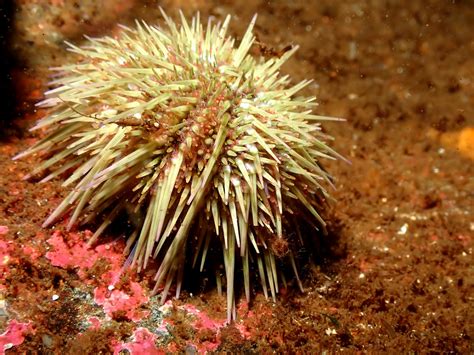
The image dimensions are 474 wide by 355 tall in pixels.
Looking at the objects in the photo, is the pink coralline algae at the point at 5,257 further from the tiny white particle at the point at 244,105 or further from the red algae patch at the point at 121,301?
A: the tiny white particle at the point at 244,105

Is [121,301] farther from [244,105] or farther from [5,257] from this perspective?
[244,105]

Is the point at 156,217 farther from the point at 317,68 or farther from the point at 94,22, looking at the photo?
the point at 317,68

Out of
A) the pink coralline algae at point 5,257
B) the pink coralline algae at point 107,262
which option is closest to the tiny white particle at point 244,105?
the pink coralline algae at point 107,262

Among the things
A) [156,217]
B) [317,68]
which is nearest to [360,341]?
[156,217]

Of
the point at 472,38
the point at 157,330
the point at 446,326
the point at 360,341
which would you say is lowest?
the point at 157,330

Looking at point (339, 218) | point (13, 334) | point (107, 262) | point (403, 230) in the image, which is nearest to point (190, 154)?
point (107, 262)

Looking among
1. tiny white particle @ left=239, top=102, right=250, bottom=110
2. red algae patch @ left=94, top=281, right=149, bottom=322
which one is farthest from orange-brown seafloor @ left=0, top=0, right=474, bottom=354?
tiny white particle @ left=239, top=102, right=250, bottom=110
